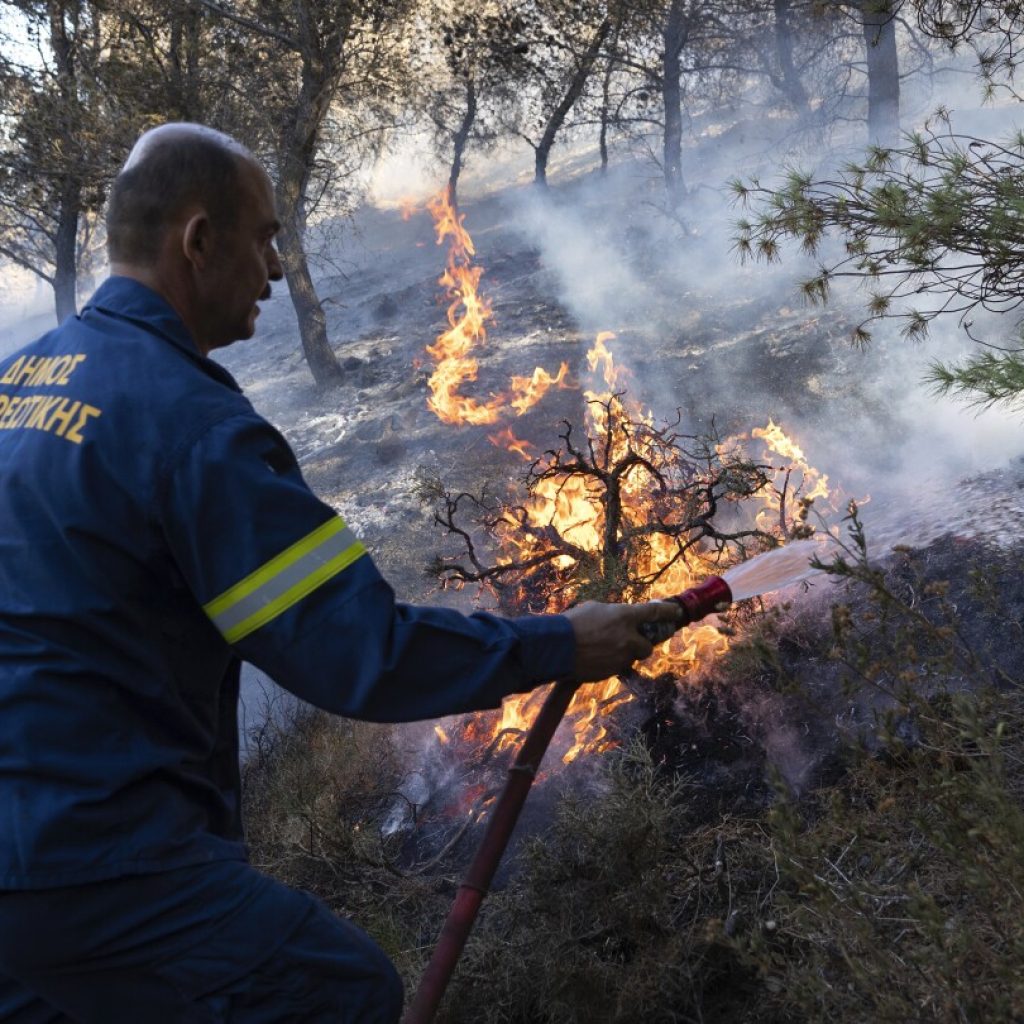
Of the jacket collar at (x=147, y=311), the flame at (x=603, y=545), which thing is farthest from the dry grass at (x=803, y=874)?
the jacket collar at (x=147, y=311)

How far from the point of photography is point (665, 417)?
8844mm

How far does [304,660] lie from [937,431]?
225 inches

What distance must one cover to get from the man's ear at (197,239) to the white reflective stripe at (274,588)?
2.49 feet

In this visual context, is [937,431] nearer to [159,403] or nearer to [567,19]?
[159,403]

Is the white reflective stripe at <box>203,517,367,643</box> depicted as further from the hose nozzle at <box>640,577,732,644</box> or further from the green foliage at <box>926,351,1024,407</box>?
the green foliage at <box>926,351,1024,407</box>

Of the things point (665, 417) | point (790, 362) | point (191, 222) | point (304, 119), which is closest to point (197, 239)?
point (191, 222)

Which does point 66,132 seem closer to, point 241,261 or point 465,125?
point 465,125

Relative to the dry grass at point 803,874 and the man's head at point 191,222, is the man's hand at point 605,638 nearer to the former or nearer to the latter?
the dry grass at point 803,874

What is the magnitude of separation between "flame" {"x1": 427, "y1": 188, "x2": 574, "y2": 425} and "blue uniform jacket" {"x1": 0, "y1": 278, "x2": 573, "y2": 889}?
23.2 feet

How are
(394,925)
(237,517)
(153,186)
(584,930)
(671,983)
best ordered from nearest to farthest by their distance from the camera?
1. (237,517)
2. (153,186)
3. (671,983)
4. (584,930)
5. (394,925)

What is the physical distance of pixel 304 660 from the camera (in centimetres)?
170

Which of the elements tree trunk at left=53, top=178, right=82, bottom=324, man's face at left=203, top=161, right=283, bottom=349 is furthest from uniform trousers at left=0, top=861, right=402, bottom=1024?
tree trunk at left=53, top=178, right=82, bottom=324

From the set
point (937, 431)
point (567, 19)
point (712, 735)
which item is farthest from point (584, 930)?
point (567, 19)

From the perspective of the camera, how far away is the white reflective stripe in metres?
1.68
